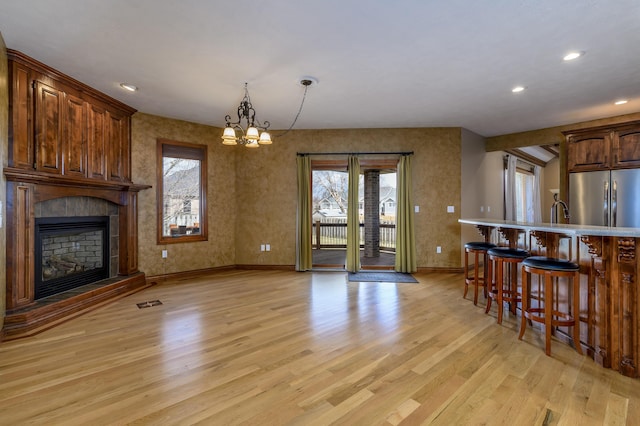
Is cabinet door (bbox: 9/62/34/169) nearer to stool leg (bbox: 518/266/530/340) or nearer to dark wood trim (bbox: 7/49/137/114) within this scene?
dark wood trim (bbox: 7/49/137/114)

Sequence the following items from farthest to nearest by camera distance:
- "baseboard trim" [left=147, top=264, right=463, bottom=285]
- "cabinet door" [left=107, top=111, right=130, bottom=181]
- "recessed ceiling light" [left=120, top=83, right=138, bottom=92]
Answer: "baseboard trim" [left=147, top=264, right=463, bottom=285]
"cabinet door" [left=107, top=111, right=130, bottom=181]
"recessed ceiling light" [left=120, top=83, right=138, bottom=92]

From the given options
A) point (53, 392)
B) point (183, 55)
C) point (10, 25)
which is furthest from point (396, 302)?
point (10, 25)

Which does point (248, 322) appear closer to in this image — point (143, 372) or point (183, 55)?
point (143, 372)

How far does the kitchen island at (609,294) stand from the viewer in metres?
2.08

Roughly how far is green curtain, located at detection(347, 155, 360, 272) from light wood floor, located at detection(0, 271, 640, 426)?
198 cm

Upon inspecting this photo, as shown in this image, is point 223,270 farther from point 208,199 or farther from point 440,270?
point 440,270

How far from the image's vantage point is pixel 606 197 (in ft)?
14.4

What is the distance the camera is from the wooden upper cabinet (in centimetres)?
419

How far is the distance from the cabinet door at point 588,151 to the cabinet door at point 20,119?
742 cm

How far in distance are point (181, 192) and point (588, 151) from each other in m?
6.79

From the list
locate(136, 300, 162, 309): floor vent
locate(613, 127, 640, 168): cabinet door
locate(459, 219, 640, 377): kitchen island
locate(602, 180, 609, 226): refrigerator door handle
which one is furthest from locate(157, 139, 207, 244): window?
locate(613, 127, 640, 168): cabinet door

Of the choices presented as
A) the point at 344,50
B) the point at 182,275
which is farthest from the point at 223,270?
the point at 344,50

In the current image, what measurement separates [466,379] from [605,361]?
45.0 inches

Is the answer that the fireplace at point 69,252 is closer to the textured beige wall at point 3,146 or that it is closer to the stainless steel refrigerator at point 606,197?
the textured beige wall at point 3,146
